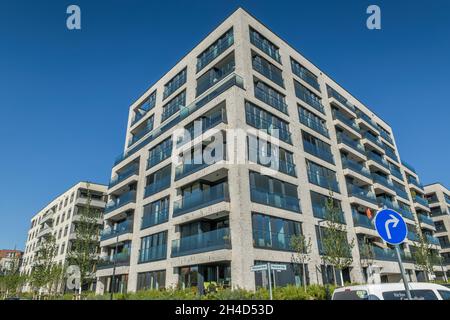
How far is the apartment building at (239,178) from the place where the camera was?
22.0m

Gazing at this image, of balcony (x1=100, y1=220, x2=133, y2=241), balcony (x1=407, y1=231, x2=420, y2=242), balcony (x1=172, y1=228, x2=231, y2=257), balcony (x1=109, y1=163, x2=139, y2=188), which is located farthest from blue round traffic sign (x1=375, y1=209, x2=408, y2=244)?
balcony (x1=407, y1=231, x2=420, y2=242)

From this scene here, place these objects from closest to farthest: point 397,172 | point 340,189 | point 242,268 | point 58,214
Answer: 1. point 242,268
2. point 340,189
3. point 397,172
4. point 58,214

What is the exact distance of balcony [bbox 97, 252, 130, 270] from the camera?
1227 inches

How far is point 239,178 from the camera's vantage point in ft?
70.7

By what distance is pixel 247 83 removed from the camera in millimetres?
26438

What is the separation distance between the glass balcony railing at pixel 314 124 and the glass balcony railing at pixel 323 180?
5.14 metres

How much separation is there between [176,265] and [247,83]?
1579 centimetres

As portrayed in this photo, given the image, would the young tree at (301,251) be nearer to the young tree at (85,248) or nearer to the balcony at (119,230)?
the balcony at (119,230)

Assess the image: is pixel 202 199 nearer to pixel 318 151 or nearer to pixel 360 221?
pixel 318 151

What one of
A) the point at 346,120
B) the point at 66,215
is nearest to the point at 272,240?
the point at 346,120

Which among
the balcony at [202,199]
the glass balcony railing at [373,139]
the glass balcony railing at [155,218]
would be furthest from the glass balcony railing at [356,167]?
the glass balcony railing at [155,218]

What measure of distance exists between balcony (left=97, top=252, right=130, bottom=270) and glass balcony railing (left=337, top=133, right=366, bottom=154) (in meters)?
26.3

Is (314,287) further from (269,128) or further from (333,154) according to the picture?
(333,154)
